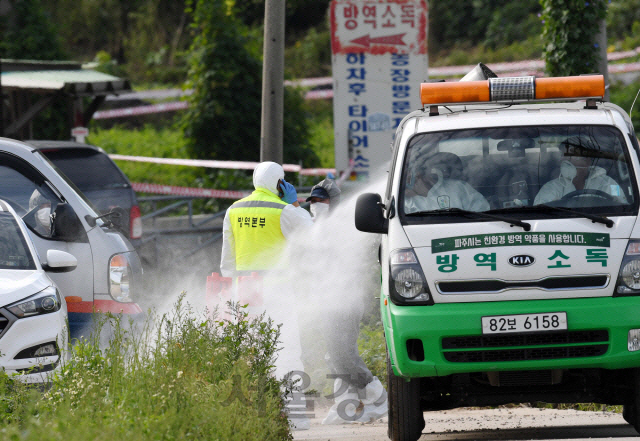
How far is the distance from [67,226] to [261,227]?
1.52 metres

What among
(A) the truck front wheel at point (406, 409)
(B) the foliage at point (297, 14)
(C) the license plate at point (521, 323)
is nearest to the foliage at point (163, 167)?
(B) the foliage at point (297, 14)

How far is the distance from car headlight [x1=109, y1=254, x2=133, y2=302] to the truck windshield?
269cm

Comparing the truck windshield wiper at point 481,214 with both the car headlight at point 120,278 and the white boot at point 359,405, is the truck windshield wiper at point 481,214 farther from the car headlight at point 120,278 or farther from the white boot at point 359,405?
the car headlight at point 120,278

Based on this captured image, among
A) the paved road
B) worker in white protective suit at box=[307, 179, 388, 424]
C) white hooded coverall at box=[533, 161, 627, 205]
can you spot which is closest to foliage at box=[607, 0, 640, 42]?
the paved road

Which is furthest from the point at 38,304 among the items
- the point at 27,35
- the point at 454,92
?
the point at 27,35

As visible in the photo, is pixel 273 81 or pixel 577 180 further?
pixel 273 81

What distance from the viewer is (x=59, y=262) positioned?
690 centimetres

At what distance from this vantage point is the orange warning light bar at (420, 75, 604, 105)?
6137 millimetres

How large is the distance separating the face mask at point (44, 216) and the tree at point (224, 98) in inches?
453

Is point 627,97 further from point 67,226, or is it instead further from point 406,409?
point 406,409

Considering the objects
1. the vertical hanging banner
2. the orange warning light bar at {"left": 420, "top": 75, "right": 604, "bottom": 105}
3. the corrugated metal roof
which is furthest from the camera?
the corrugated metal roof

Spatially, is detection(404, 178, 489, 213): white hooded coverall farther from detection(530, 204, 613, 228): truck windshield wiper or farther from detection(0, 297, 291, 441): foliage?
detection(0, 297, 291, 441): foliage

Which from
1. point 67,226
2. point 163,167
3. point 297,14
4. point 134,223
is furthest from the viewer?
point 297,14

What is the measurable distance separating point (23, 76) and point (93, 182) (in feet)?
19.4
